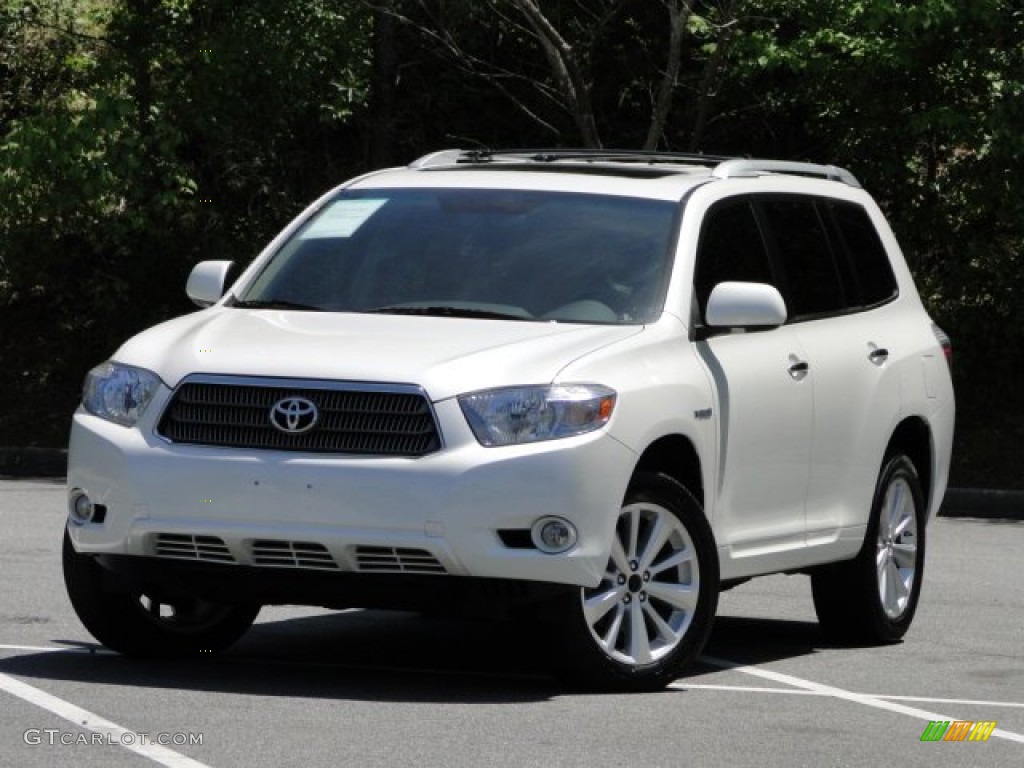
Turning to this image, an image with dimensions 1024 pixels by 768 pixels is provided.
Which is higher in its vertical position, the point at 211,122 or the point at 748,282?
the point at 748,282

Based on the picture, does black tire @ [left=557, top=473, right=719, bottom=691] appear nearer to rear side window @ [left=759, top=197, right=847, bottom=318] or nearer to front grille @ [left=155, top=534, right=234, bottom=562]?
front grille @ [left=155, top=534, right=234, bottom=562]

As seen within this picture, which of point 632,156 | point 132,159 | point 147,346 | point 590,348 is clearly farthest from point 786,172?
point 132,159

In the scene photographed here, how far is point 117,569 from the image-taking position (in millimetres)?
8367

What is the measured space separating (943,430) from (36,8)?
15774 millimetres

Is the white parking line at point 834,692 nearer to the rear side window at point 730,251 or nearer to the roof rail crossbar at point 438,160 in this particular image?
the rear side window at point 730,251

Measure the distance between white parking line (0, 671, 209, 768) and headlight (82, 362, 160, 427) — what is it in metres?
0.96

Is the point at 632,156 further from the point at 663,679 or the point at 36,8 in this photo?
the point at 36,8

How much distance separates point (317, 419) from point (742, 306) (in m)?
1.71

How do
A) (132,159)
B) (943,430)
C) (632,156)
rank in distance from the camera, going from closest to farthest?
1. (632,156)
2. (943,430)
3. (132,159)

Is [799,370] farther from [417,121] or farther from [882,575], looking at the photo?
[417,121]

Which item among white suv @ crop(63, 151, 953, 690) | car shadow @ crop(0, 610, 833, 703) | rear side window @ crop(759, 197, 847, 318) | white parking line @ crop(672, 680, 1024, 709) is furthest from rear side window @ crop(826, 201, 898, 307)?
white parking line @ crop(672, 680, 1024, 709)

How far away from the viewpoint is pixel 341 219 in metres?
9.61

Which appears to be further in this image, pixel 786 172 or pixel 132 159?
pixel 132 159

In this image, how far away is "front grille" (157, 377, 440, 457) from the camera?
312 inches
